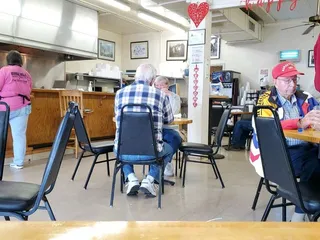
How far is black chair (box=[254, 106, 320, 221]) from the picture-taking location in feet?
4.93

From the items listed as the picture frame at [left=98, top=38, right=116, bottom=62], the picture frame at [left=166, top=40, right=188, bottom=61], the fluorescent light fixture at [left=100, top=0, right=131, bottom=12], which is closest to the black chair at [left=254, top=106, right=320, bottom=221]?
the fluorescent light fixture at [left=100, top=0, right=131, bottom=12]

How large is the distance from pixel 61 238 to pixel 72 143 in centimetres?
514

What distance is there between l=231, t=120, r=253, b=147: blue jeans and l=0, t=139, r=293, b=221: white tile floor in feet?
7.32

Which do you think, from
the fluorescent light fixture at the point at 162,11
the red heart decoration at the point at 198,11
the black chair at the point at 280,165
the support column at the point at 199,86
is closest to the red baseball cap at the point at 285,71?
the black chair at the point at 280,165

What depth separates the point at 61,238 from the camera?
514mm

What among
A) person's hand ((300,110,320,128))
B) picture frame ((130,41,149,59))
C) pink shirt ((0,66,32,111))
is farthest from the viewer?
picture frame ((130,41,149,59))

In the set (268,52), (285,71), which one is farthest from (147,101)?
(268,52)

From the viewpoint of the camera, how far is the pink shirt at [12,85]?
164 inches

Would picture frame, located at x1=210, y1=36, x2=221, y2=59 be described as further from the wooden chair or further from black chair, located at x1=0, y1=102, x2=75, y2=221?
black chair, located at x1=0, y1=102, x2=75, y2=221

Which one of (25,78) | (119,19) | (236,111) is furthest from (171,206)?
(119,19)

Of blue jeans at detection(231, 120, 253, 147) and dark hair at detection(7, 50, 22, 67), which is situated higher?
dark hair at detection(7, 50, 22, 67)

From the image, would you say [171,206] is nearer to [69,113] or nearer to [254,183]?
[254,183]

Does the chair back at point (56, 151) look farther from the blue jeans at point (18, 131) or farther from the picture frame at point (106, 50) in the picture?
the picture frame at point (106, 50)

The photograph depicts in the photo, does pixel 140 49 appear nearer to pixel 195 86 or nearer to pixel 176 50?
pixel 176 50
